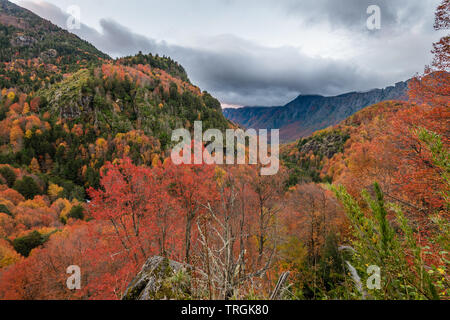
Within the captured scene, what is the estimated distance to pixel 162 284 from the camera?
2.70 m

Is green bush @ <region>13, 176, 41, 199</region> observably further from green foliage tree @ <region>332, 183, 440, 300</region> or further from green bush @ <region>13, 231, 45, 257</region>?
green foliage tree @ <region>332, 183, 440, 300</region>

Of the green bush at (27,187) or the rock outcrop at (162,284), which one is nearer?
the rock outcrop at (162,284)

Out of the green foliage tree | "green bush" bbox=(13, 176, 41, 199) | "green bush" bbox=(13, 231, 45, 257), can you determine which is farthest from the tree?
"green bush" bbox=(13, 176, 41, 199)

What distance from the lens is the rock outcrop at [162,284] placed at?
244cm

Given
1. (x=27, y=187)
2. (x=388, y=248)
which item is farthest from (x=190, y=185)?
(x=27, y=187)

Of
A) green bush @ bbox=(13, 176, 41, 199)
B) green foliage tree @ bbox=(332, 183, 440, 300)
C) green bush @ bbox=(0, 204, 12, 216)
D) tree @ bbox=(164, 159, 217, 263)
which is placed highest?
green foliage tree @ bbox=(332, 183, 440, 300)

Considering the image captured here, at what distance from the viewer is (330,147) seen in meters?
117

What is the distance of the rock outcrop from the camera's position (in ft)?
8.01

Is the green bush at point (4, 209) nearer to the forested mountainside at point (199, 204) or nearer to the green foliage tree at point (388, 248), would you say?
the forested mountainside at point (199, 204)

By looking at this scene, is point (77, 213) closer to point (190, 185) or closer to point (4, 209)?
point (4, 209)

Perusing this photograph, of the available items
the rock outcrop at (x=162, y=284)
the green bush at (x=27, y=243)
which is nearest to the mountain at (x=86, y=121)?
the green bush at (x=27, y=243)
